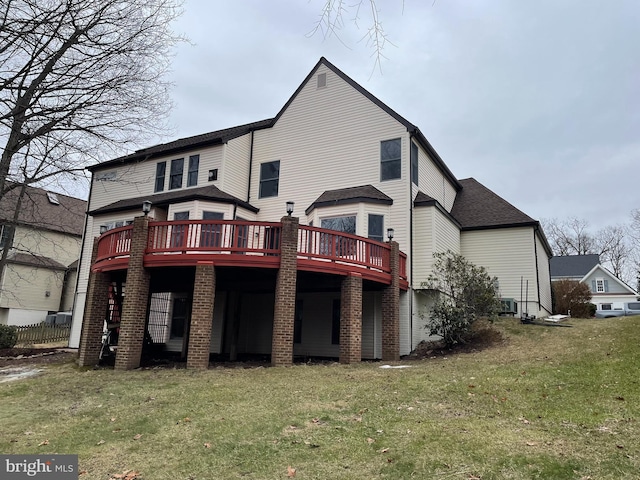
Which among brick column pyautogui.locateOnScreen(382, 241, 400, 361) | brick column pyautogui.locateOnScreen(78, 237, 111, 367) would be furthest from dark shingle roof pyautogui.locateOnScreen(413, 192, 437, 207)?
brick column pyautogui.locateOnScreen(78, 237, 111, 367)

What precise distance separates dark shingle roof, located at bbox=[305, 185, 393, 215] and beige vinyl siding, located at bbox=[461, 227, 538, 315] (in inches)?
230

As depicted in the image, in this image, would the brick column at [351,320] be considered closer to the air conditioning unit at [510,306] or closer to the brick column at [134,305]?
the brick column at [134,305]

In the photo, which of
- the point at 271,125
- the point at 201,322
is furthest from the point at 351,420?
the point at 271,125

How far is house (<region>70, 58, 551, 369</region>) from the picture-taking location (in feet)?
41.2

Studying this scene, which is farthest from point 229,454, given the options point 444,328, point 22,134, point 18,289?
point 18,289

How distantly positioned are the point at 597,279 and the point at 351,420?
50.6 meters

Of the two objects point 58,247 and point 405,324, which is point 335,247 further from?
point 58,247

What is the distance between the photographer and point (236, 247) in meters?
12.3

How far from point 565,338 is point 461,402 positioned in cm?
765

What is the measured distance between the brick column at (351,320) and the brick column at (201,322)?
3721mm

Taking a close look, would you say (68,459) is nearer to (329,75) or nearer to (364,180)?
(364,180)

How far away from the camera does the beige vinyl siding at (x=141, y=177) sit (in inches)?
760

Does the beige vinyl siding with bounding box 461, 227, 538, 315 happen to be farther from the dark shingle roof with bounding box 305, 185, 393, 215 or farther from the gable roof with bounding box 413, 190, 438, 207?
the dark shingle roof with bounding box 305, 185, 393, 215

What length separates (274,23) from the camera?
12.5 feet
